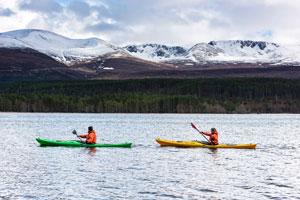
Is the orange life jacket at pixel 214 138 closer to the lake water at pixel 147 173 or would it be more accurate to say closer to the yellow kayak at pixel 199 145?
the yellow kayak at pixel 199 145

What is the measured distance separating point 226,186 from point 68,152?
19.2 m

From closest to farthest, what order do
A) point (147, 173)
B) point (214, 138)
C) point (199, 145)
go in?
point (147, 173) → point (214, 138) → point (199, 145)

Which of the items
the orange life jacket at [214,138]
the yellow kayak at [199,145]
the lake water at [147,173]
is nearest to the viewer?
the lake water at [147,173]

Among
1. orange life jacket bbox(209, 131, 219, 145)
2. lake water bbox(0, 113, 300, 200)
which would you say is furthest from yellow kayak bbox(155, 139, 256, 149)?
lake water bbox(0, 113, 300, 200)

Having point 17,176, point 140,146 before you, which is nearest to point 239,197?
point 17,176

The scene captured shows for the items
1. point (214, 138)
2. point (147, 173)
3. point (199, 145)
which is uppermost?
point (214, 138)

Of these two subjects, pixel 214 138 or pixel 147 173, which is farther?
pixel 214 138

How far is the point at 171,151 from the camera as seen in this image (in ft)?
150

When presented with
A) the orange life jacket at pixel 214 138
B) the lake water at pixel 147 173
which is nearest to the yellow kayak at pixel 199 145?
the orange life jacket at pixel 214 138

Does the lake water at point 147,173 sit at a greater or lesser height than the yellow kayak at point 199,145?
lesser

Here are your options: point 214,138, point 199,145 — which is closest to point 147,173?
point 214,138

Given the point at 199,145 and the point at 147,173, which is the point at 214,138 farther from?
the point at 147,173

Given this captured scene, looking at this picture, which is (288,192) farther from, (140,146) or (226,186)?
(140,146)

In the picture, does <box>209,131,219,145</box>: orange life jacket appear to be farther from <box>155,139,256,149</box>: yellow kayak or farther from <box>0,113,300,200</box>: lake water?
<box>0,113,300,200</box>: lake water
